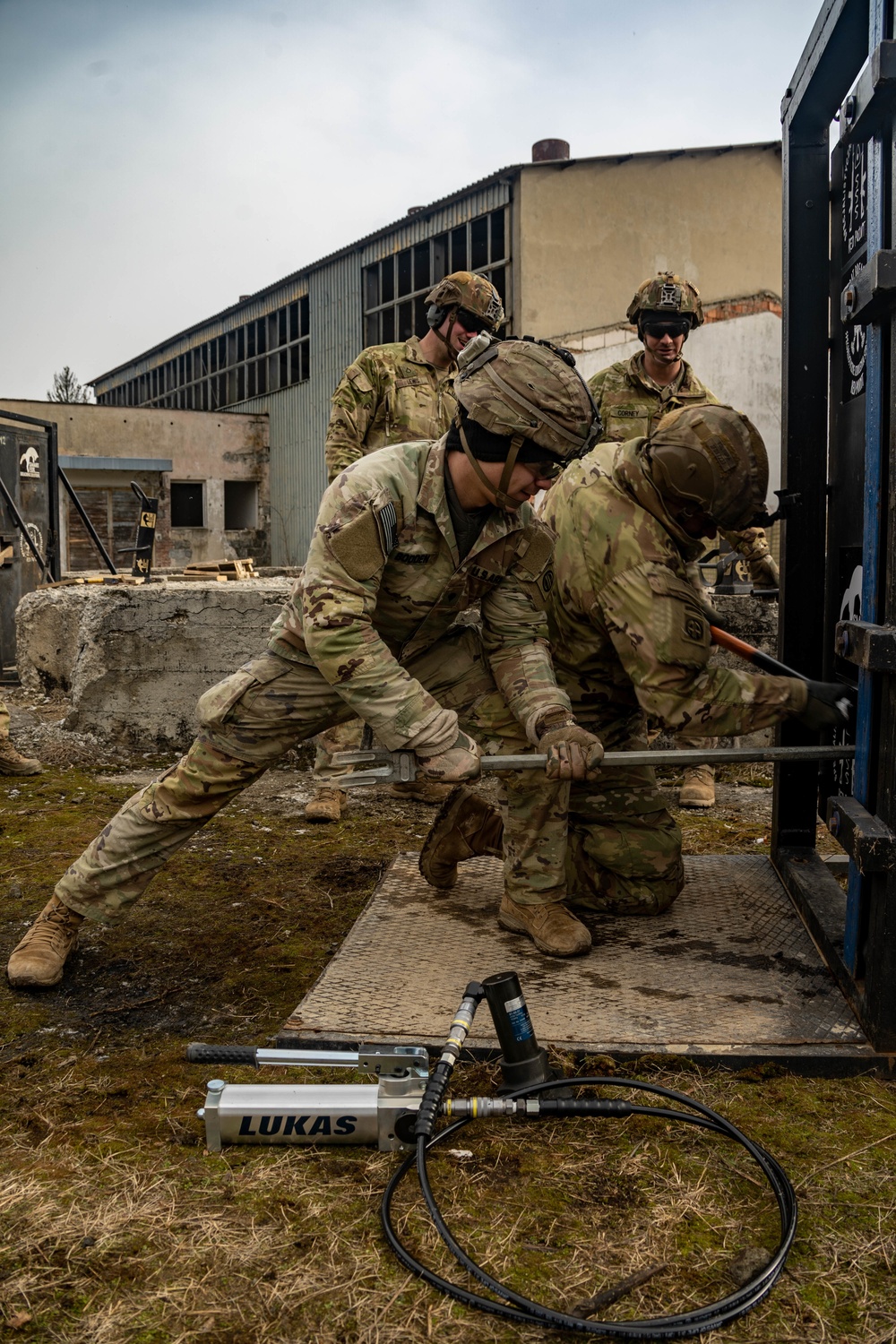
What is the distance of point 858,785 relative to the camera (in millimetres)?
2777

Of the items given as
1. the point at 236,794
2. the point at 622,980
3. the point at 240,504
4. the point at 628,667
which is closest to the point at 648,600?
the point at 628,667

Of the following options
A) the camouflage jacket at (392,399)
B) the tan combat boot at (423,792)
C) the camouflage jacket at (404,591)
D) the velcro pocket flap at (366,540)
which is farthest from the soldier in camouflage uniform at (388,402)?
the velcro pocket flap at (366,540)

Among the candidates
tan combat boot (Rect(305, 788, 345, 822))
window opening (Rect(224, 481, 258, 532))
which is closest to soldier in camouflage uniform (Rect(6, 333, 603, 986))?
tan combat boot (Rect(305, 788, 345, 822))

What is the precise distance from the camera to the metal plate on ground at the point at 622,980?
2666mm

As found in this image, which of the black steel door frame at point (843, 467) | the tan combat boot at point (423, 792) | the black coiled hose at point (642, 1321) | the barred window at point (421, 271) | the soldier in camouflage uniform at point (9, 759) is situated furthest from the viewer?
the barred window at point (421, 271)

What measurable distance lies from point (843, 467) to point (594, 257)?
14.4m

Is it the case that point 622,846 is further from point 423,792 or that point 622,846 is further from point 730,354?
point 730,354

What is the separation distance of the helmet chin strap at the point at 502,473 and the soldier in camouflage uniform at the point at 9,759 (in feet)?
12.6

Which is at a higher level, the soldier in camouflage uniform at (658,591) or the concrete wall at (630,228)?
the concrete wall at (630,228)

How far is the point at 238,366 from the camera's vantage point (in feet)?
91.4

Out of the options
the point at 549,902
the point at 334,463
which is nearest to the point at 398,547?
the point at 549,902

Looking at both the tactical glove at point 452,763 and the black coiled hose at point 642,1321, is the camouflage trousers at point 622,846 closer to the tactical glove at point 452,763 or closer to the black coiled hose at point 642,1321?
the tactical glove at point 452,763

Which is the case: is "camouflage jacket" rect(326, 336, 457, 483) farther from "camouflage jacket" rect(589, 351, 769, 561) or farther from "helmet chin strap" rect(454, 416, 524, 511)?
"helmet chin strap" rect(454, 416, 524, 511)

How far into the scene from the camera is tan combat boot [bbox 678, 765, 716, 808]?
17.3ft
